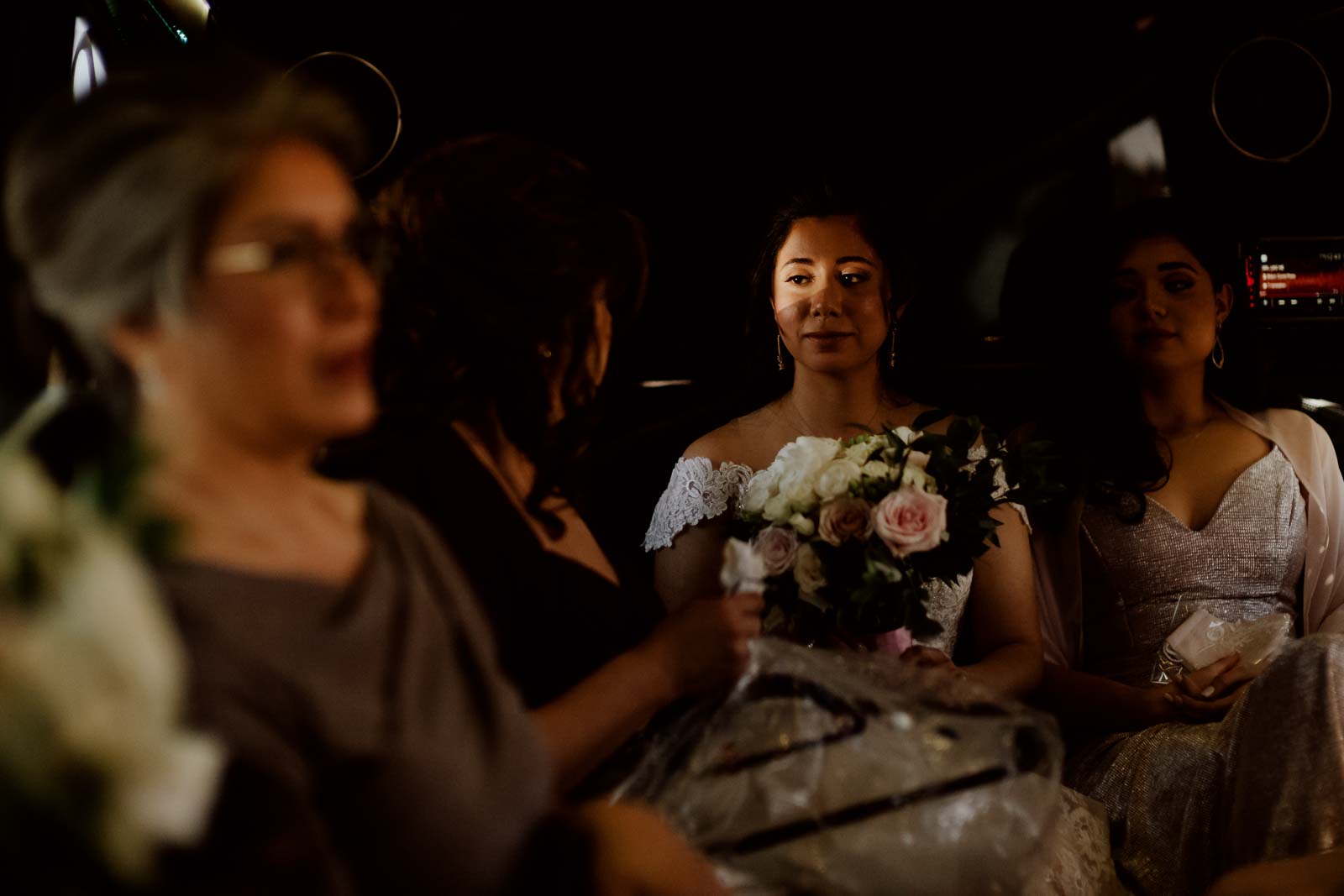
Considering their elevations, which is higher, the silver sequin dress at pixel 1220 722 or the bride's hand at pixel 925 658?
the bride's hand at pixel 925 658

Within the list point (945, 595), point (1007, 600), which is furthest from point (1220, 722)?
point (945, 595)

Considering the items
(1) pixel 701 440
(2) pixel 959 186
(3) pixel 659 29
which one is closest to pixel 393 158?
(3) pixel 659 29

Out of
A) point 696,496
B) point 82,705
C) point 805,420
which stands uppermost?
point 82,705

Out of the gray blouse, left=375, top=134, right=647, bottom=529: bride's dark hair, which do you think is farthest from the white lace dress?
the gray blouse

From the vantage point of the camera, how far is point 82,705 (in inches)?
27.9

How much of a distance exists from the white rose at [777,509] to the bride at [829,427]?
1.35 feet

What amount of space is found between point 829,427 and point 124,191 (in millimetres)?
1875

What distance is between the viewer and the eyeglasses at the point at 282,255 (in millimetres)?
905

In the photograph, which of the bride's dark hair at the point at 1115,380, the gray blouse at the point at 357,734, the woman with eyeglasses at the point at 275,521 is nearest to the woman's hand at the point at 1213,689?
the bride's dark hair at the point at 1115,380

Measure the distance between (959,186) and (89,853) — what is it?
326cm

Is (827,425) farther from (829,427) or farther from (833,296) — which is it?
(833,296)

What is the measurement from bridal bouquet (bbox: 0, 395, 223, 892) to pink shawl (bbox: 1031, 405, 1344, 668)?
229 cm

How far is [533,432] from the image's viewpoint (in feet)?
4.92

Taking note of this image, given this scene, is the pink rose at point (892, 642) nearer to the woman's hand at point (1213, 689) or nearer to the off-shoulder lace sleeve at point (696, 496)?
the off-shoulder lace sleeve at point (696, 496)
